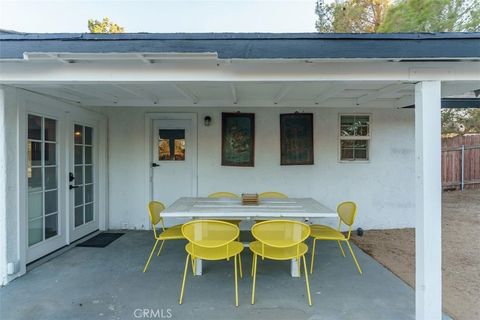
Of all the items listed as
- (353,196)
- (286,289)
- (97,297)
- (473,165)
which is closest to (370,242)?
(353,196)

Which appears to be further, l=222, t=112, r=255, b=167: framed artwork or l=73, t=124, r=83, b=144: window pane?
l=222, t=112, r=255, b=167: framed artwork

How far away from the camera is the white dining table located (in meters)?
2.86

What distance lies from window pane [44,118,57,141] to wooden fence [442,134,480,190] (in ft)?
35.6

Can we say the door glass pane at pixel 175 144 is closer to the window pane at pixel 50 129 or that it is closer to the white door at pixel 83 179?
the white door at pixel 83 179

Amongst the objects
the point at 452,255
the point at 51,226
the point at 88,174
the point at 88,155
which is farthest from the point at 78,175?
the point at 452,255

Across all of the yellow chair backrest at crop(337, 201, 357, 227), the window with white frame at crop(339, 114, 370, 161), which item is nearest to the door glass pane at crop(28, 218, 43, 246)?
the yellow chair backrest at crop(337, 201, 357, 227)

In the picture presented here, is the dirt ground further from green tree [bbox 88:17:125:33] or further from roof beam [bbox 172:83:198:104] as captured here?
green tree [bbox 88:17:125:33]

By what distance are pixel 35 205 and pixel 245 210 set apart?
107 inches

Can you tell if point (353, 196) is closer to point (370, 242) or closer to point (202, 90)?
point (370, 242)

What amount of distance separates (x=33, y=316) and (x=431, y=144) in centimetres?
362

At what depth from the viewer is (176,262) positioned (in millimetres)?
3535

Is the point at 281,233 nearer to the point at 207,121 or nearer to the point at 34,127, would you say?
the point at 207,121

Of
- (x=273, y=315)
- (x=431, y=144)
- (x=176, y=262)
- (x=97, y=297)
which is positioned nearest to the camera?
(x=431, y=144)

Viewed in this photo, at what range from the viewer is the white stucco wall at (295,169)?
504 cm
